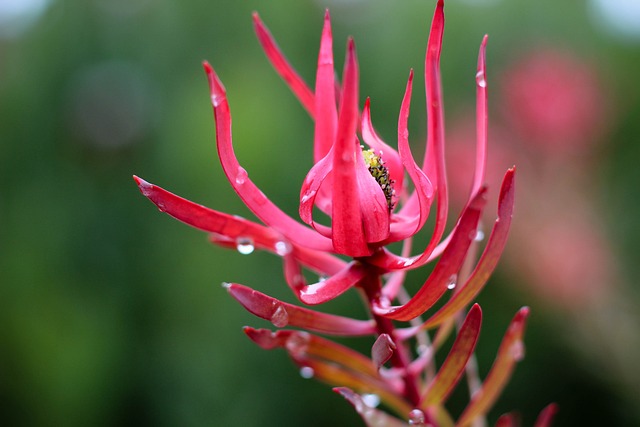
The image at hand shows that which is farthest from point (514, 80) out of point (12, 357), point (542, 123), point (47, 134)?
point (12, 357)

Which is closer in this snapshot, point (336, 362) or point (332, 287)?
point (332, 287)

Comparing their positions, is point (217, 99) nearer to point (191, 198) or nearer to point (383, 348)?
point (383, 348)

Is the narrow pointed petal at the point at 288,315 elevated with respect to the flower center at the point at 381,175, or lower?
lower

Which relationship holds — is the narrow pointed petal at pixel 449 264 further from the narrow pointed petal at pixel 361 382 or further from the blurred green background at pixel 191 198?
the blurred green background at pixel 191 198

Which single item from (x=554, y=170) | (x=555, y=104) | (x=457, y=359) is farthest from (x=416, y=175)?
(x=555, y=104)

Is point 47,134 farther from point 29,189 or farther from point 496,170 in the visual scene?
point 496,170

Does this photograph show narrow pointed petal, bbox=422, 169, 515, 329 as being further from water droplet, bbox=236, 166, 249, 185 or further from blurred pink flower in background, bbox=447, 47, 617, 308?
blurred pink flower in background, bbox=447, 47, 617, 308

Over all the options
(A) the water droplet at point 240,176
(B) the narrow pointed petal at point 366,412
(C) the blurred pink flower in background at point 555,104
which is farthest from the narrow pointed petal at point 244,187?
(C) the blurred pink flower in background at point 555,104

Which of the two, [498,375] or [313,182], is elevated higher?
[313,182]
